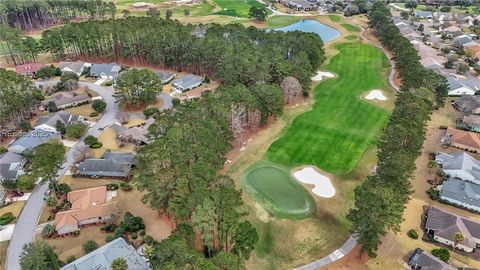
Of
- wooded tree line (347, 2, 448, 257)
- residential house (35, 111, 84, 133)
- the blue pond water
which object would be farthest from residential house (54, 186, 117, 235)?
the blue pond water

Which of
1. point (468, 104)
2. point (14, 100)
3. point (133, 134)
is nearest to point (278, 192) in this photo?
point (133, 134)

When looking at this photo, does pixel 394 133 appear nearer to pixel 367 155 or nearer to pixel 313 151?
pixel 367 155

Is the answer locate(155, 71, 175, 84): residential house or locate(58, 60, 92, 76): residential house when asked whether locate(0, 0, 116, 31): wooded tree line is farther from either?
A: locate(155, 71, 175, 84): residential house

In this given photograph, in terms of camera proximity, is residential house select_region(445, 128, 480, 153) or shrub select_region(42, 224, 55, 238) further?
residential house select_region(445, 128, 480, 153)

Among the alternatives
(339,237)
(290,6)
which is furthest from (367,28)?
(339,237)

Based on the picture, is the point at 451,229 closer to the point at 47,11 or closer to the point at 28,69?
the point at 28,69

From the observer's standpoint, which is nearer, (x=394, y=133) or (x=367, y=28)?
(x=394, y=133)
